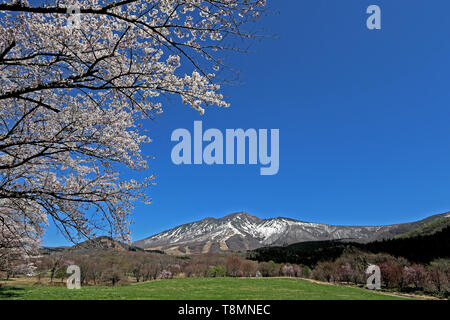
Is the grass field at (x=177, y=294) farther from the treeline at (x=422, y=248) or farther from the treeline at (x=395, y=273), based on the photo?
the treeline at (x=422, y=248)

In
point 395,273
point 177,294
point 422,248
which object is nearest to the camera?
point 177,294

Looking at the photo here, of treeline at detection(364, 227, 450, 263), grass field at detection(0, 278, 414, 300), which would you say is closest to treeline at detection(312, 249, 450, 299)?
treeline at detection(364, 227, 450, 263)

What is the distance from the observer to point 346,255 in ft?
200

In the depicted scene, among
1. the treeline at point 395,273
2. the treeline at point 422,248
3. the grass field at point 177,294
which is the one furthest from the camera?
the treeline at point 422,248

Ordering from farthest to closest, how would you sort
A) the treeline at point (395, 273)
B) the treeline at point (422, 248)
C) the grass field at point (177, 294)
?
1. the treeline at point (422, 248)
2. the treeline at point (395, 273)
3. the grass field at point (177, 294)

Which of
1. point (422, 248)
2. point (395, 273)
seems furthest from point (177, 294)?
point (422, 248)

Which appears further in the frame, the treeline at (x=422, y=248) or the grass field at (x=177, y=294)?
the treeline at (x=422, y=248)

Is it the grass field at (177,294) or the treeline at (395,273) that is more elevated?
the grass field at (177,294)

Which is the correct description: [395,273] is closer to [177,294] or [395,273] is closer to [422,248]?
[422,248]

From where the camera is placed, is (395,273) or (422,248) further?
(422,248)

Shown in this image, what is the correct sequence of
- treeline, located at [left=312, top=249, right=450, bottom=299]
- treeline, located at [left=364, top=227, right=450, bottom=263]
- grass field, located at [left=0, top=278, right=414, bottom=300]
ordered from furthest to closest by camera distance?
treeline, located at [left=364, top=227, right=450, bottom=263] → treeline, located at [left=312, top=249, right=450, bottom=299] → grass field, located at [left=0, top=278, right=414, bottom=300]

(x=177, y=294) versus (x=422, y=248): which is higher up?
(x=177, y=294)

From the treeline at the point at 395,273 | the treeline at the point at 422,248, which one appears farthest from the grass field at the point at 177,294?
the treeline at the point at 422,248

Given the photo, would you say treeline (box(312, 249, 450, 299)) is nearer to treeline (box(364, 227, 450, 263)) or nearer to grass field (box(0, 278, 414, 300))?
treeline (box(364, 227, 450, 263))
